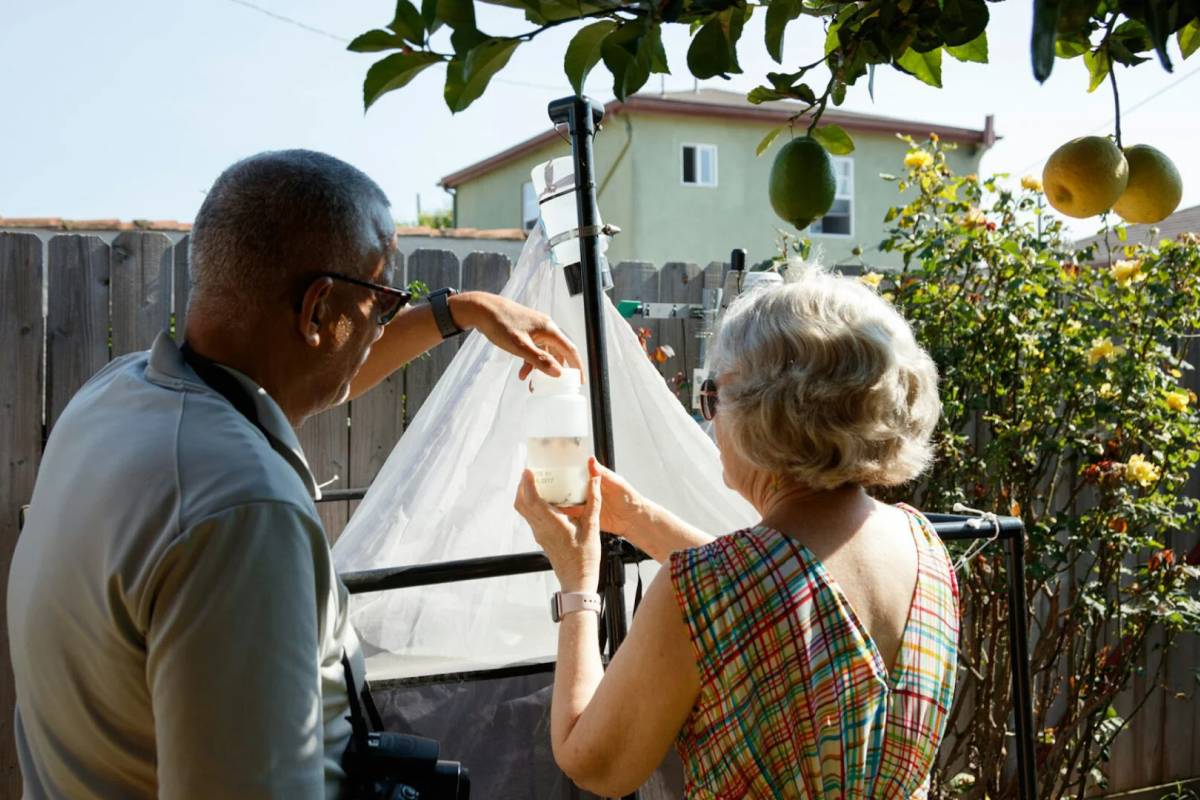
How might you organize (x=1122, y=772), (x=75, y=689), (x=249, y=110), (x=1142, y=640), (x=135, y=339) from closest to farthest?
(x=75, y=689) → (x=135, y=339) → (x=1142, y=640) → (x=1122, y=772) → (x=249, y=110)

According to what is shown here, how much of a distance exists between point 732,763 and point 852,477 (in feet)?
1.53

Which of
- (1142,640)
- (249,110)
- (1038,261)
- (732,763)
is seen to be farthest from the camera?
(249,110)

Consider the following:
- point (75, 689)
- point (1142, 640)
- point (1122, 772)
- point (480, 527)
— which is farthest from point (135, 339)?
point (1122, 772)

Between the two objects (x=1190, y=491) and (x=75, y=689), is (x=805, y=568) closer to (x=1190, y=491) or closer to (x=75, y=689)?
(x=75, y=689)

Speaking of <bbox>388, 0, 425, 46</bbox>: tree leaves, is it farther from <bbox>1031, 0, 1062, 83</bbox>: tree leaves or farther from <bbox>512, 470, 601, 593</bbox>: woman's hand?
<bbox>512, 470, 601, 593</bbox>: woman's hand

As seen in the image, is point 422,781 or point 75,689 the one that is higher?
point 75,689

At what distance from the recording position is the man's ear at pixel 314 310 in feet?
4.09

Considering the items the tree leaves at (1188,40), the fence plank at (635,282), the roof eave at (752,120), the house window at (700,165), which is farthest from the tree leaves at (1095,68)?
the house window at (700,165)

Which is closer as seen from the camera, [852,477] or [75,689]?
[75,689]

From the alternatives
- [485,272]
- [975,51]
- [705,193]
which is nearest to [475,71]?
[975,51]

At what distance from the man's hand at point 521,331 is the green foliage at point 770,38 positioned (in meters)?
0.85

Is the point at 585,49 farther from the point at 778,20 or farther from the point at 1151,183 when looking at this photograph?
the point at 1151,183

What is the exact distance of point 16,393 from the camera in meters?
3.14

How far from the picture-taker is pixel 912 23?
1.07 meters
